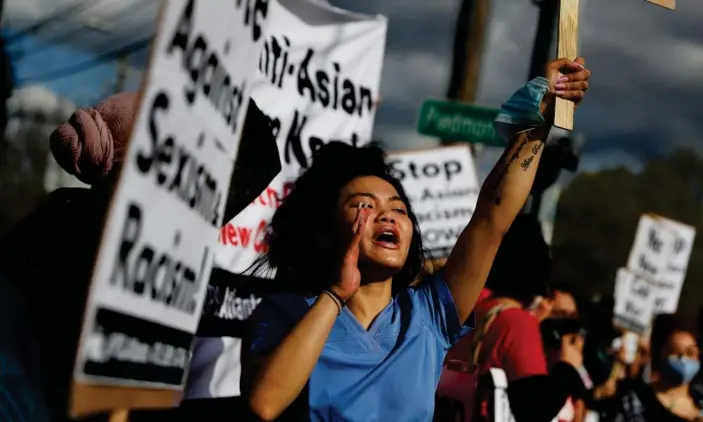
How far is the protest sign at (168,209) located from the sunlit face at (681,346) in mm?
3892

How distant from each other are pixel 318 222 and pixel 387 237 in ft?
0.75

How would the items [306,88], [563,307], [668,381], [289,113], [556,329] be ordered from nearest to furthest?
1. [289,113]
2. [306,88]
3. [556,329]
4. [668,381]
5. [563,307]

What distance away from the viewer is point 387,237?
8.38 ft

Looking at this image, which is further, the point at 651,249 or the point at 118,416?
the point at 651,249

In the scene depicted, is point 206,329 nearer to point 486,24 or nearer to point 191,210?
point 191,210

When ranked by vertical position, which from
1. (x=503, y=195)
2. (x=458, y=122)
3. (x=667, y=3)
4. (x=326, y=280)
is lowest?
(x=326, y=280)

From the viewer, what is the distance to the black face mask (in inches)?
211

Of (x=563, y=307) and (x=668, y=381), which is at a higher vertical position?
(x=563, y=307)

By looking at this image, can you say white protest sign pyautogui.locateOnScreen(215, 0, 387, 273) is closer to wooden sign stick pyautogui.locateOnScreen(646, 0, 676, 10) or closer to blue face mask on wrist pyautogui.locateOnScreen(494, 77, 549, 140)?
blue face mask on wrist pyautogui.locateOnScreen(494, 77, 549, 140)

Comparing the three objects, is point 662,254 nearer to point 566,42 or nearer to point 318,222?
point 566,42

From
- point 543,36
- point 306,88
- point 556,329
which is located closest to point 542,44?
point 543,36

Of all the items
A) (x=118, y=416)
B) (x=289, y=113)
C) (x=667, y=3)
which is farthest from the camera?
(x=289, y=113)

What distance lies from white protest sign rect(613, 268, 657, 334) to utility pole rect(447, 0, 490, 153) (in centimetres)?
262

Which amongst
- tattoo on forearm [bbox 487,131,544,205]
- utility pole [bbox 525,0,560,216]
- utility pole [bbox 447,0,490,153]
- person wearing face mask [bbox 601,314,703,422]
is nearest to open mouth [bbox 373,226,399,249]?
tattoo on forearm [bbox 487,131,544,205]
